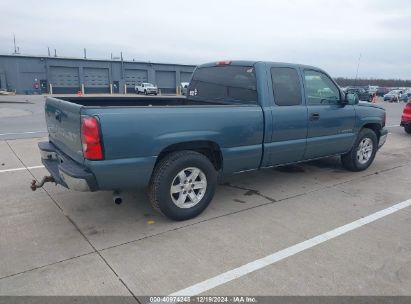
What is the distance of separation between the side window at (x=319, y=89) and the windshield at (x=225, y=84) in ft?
3.31

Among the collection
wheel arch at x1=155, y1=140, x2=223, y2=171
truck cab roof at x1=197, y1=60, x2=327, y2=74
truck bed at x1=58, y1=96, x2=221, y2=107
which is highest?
truck cab roof at x1=197, y1=60, x2=327, y2=74

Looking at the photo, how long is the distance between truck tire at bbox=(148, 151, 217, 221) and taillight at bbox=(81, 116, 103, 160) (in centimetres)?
71

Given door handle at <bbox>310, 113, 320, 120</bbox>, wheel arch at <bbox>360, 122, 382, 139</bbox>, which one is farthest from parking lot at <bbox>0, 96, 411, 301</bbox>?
wheel arch at <bbox>360, 122, 382, 139</bbox>

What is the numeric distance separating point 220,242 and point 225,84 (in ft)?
7.87

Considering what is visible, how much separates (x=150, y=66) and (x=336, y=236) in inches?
1752

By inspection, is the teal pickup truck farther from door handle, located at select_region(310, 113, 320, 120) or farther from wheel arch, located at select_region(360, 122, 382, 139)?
wheel arch, located at select_region(360, 122, 382, 139)

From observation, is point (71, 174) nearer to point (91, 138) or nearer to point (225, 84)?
point (91, 138)

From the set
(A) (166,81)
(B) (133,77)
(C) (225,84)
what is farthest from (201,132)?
(A) (166,81)

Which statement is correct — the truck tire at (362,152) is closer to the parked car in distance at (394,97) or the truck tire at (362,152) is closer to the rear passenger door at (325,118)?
the rear passenger door at (325,118)

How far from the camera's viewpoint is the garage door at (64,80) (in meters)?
40.2

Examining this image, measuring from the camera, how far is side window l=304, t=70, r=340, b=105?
5.08 meters

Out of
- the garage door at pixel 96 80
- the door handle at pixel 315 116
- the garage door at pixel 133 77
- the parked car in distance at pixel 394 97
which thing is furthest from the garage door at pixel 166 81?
the door handle at pixel 315 116

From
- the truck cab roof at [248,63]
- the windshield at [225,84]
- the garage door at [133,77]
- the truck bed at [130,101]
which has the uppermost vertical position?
the garage door at [133,77]

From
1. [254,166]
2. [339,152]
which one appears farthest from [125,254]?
[339,152]
